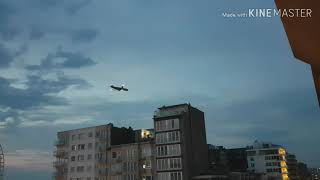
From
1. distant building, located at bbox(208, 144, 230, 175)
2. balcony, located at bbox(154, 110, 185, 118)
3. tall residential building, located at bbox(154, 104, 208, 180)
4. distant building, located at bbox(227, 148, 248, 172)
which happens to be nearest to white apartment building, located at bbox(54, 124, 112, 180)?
balcony, located at bbox(154, 110, 185, 118)

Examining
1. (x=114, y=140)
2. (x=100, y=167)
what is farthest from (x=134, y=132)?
(x=100, y=167)

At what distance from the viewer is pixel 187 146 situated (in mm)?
78750

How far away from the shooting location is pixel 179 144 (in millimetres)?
78250

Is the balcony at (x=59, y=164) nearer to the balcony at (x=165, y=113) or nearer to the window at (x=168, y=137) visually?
the balcony at (x=165, y=113)

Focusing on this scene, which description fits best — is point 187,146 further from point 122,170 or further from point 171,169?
point 122,170

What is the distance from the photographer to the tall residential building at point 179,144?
77.2m

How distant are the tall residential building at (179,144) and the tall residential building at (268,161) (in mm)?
63730

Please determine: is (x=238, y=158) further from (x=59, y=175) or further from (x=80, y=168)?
(x=59, y=175)

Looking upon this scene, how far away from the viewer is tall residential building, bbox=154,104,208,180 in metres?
77.2

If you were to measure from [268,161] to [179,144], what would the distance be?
75342mm

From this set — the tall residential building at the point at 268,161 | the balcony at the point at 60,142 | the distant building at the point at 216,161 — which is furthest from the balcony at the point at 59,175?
the tall residential building at the point at 268,161

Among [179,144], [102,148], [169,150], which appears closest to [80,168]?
[102,148]

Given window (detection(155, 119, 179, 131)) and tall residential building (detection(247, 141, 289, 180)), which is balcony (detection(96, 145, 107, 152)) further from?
tall residential building (detection(247, 141, 289, 180))

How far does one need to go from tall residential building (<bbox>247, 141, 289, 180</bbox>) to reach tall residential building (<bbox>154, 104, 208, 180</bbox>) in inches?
2509
